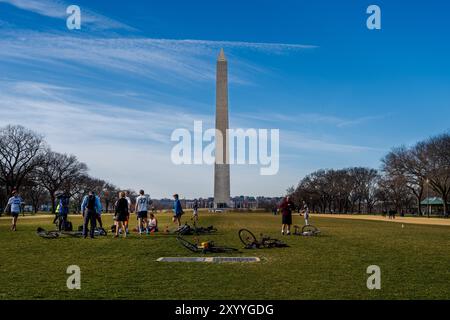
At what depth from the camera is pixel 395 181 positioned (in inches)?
3088

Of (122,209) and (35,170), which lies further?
(35,170)

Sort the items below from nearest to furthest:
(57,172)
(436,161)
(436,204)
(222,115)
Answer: (222,115), (436,161), (57,172), (436,204)

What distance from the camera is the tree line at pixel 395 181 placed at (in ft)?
245

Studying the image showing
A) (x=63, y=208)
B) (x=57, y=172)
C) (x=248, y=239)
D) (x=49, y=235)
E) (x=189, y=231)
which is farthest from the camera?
(x=57, y=172)

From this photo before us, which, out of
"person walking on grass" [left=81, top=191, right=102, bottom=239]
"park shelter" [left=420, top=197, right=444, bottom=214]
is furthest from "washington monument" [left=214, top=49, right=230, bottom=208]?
"park shelter" [left=420, top=197, right=444, bottom=214]

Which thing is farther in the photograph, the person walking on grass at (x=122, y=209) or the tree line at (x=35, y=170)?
the tree line at (x=35, y=170)

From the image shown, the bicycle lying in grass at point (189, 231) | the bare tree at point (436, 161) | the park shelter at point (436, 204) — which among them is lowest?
the park shelter at point (436, 204)

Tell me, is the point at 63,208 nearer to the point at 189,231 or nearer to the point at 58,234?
the point at 58,234

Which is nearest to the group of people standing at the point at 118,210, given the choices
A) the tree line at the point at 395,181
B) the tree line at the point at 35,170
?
the tree line at the point at 35,170

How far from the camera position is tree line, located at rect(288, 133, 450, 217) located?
74812 millimetres

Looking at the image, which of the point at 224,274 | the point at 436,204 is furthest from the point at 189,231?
the point at 436,204

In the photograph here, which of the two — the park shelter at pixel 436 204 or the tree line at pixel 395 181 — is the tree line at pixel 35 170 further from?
the park shelter at pixel 436 204
